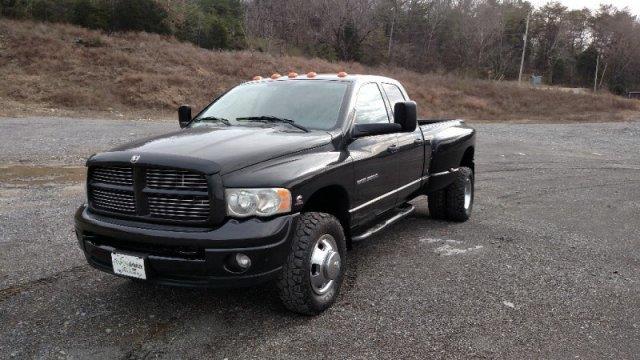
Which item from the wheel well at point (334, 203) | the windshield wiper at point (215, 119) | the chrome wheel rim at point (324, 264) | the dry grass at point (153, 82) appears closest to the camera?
the chrome wheel rim at point (324, 264)

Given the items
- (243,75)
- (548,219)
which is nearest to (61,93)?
(243,75)

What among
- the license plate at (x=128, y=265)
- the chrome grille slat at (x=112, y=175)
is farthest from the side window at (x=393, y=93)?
the license plate at (x=128, y=265)

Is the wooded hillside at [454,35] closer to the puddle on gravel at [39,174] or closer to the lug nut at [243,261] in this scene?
the puddle on gravel at [39,174]

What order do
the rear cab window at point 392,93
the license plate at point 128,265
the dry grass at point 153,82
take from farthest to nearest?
the dry grass at point 153,82
the rear cab window at point 392,93
the license plate at point 128,265

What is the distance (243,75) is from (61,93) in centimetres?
1073

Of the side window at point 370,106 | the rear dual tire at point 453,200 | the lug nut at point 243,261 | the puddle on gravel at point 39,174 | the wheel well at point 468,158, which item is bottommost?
the puddle on gravel at point 39,174

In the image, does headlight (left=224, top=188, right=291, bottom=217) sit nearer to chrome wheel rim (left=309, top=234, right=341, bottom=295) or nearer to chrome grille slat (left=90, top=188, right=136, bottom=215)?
chrome wheel rim (left=309, top=234, right=341, bottom=295)

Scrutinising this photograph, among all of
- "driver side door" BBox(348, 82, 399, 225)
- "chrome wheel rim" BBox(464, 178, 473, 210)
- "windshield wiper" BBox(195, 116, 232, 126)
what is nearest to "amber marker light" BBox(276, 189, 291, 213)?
"driver side door" BBox(348, 82, 399, 225)

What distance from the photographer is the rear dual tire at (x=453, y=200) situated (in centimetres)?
636

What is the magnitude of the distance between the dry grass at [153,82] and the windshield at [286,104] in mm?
18147

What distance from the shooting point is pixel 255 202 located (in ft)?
10.7

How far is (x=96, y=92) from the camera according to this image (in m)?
24.4

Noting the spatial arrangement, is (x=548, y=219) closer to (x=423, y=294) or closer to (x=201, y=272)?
(x=423, y=294)

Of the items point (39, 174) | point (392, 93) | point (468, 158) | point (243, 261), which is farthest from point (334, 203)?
point (39, 174)
